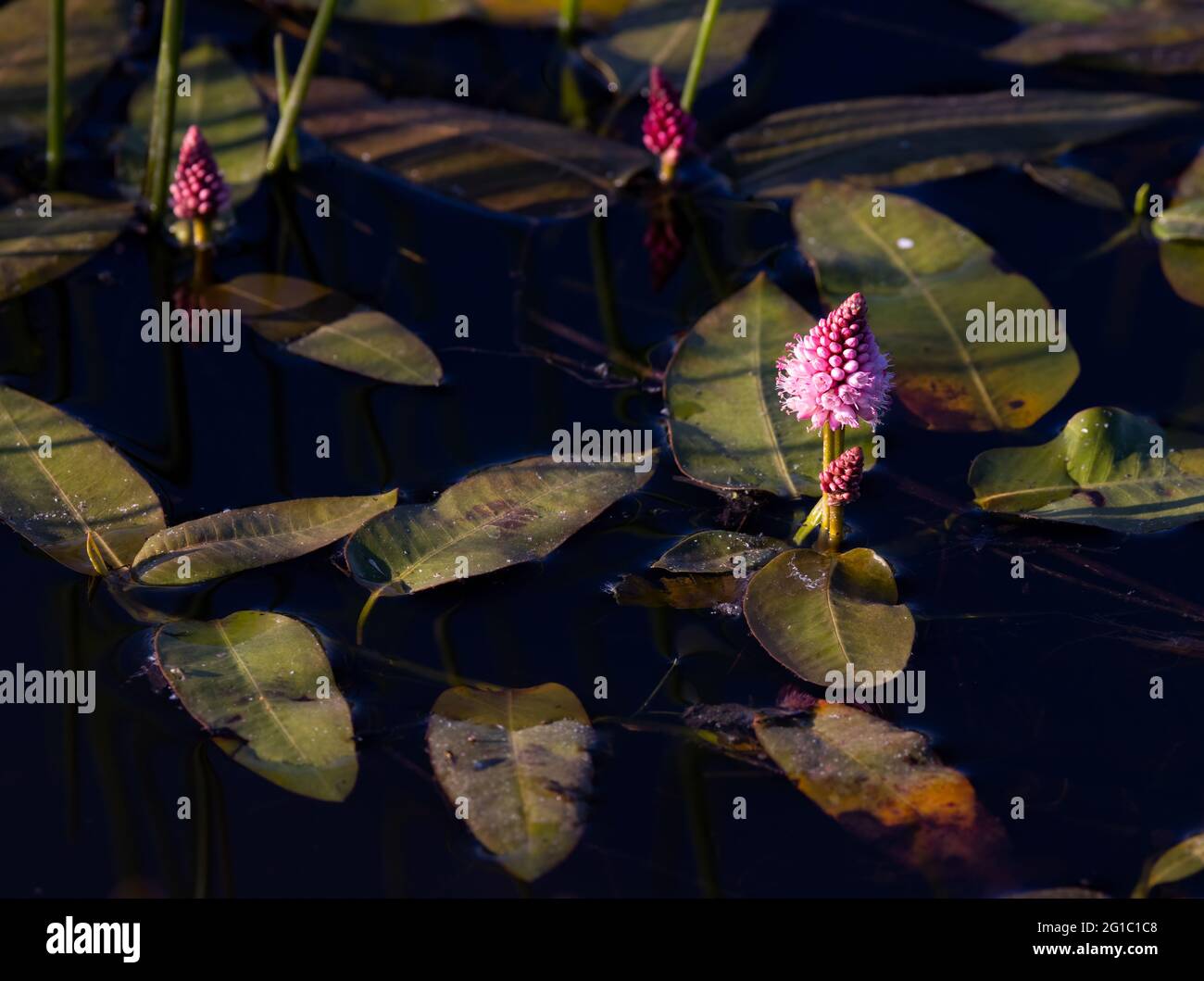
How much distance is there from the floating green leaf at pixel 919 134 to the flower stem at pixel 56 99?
6.40 ft

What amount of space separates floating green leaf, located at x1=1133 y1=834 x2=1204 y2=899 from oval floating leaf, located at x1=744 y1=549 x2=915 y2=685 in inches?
23.2

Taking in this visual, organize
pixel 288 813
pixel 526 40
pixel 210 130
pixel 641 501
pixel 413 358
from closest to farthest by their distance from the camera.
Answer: pixel 288 813 → pixel 641 501 → pixel 413 358 → pixel 210 130 → pixel 526 40

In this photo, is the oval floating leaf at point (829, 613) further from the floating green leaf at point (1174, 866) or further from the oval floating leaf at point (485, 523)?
the floating green leaf at point (1174, 866)

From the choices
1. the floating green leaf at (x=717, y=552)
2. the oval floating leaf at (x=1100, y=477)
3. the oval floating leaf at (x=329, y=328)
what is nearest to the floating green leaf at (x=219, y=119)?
the oval floating leaf at (x=329, y=328)

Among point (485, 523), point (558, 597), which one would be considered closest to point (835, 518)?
point (558, 597)

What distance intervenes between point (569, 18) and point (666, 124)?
0.83 m

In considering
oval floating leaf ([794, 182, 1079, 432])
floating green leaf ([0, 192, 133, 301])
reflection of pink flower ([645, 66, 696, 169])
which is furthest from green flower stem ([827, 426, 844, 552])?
floating green leaf ([0, 192, 133, 301])

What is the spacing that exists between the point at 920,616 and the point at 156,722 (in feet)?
5.28

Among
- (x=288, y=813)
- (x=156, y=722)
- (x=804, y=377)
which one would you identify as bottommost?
(x=288, y=813)

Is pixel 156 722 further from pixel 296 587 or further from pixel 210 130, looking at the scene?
pixel 210 130

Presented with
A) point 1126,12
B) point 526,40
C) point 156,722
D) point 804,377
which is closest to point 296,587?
point 156,722

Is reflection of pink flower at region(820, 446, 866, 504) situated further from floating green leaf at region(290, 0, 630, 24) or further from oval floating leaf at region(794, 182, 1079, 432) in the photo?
floating green leaf at region(290, 0, 630, 24)

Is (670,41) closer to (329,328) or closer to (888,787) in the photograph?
(329,328)

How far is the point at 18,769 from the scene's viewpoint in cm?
264
